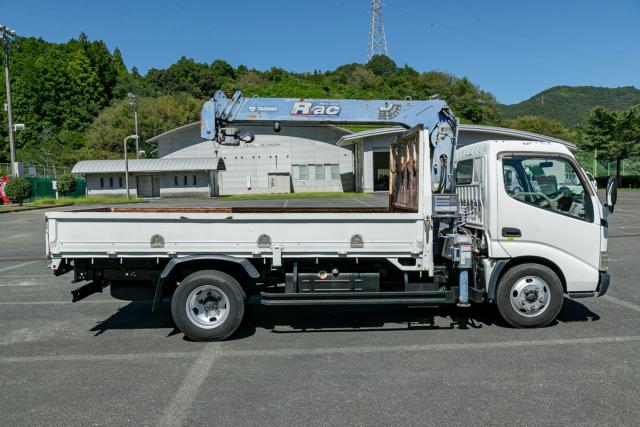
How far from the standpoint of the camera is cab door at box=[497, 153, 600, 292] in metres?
6.28

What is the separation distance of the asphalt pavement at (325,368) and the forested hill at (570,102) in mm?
128299

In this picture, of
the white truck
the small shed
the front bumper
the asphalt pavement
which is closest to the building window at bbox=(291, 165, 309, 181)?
the small shed

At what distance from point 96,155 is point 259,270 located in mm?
68990

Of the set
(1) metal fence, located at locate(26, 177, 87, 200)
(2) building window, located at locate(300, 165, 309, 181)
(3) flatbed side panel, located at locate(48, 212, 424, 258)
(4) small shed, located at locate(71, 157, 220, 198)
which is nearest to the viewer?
(3) flatbed side panel, located at locate(48, 212, 424, 258)

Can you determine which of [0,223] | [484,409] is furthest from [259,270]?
[0,223]

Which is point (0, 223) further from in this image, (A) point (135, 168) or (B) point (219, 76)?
(B) point (219, 76)

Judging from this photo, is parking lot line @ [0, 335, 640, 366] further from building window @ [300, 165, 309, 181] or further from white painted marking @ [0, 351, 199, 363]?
building window @ [300, 165, 309, 181]

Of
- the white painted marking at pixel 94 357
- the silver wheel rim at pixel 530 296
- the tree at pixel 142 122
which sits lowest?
the white painted marking at pixel 94 357

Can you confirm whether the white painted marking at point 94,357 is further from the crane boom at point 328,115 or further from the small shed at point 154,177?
the small shed at point 154,177

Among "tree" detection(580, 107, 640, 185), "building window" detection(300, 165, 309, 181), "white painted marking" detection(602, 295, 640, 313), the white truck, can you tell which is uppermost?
"tree" detection(580, 107, 640, 185)

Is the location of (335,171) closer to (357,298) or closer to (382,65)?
(357,298)

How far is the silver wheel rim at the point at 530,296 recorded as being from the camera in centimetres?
631

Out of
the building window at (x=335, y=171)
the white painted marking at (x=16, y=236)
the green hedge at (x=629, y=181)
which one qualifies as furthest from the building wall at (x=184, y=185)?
the green hedge at (x=629, y=181)

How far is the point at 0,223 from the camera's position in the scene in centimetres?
2339
